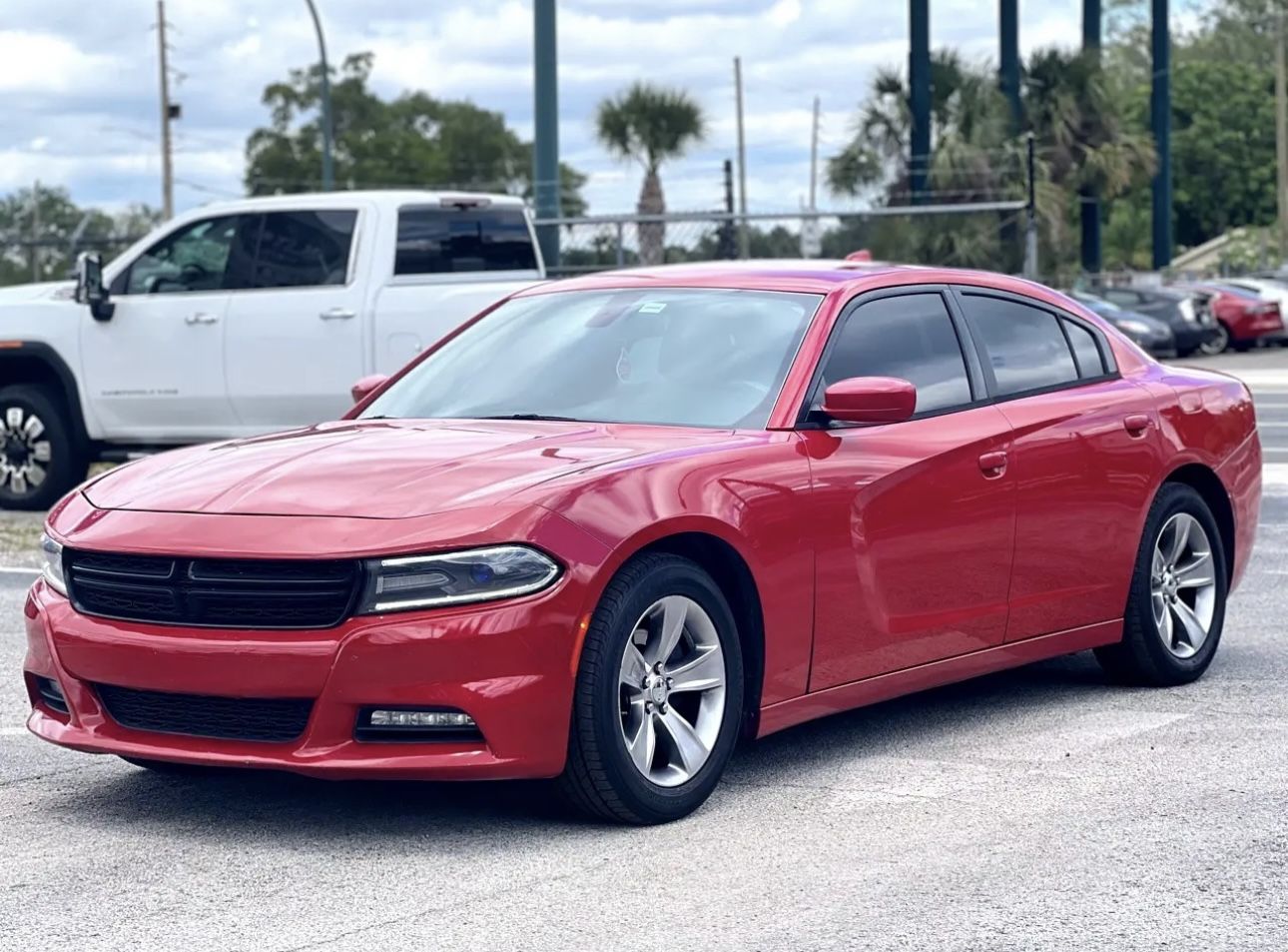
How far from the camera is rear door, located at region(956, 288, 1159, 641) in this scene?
692 centimetres

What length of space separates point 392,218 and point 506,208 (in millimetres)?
1050

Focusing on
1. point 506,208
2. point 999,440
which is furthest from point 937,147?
point 999,440

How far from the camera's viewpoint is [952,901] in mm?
4758

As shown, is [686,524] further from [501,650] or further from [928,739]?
[928,739]

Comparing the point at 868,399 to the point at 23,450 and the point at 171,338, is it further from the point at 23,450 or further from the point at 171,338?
the point at 23,450

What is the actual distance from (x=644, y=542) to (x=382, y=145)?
92.6 meters

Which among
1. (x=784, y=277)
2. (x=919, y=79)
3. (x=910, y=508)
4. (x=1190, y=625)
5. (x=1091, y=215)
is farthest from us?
(x=1091, y=215)

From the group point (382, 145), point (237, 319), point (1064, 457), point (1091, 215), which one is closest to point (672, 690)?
point (1064, 457)

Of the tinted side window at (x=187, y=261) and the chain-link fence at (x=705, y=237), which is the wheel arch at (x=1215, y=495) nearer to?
the tinted side window at (x=187, y=261)

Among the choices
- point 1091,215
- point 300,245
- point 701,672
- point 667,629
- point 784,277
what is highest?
point 1091,215

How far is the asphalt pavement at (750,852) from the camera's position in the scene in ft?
15.0

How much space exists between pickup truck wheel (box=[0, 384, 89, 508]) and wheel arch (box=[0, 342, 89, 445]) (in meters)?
0.06

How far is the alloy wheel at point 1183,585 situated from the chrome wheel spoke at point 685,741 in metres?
2.49

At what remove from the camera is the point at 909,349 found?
682 centimetres
